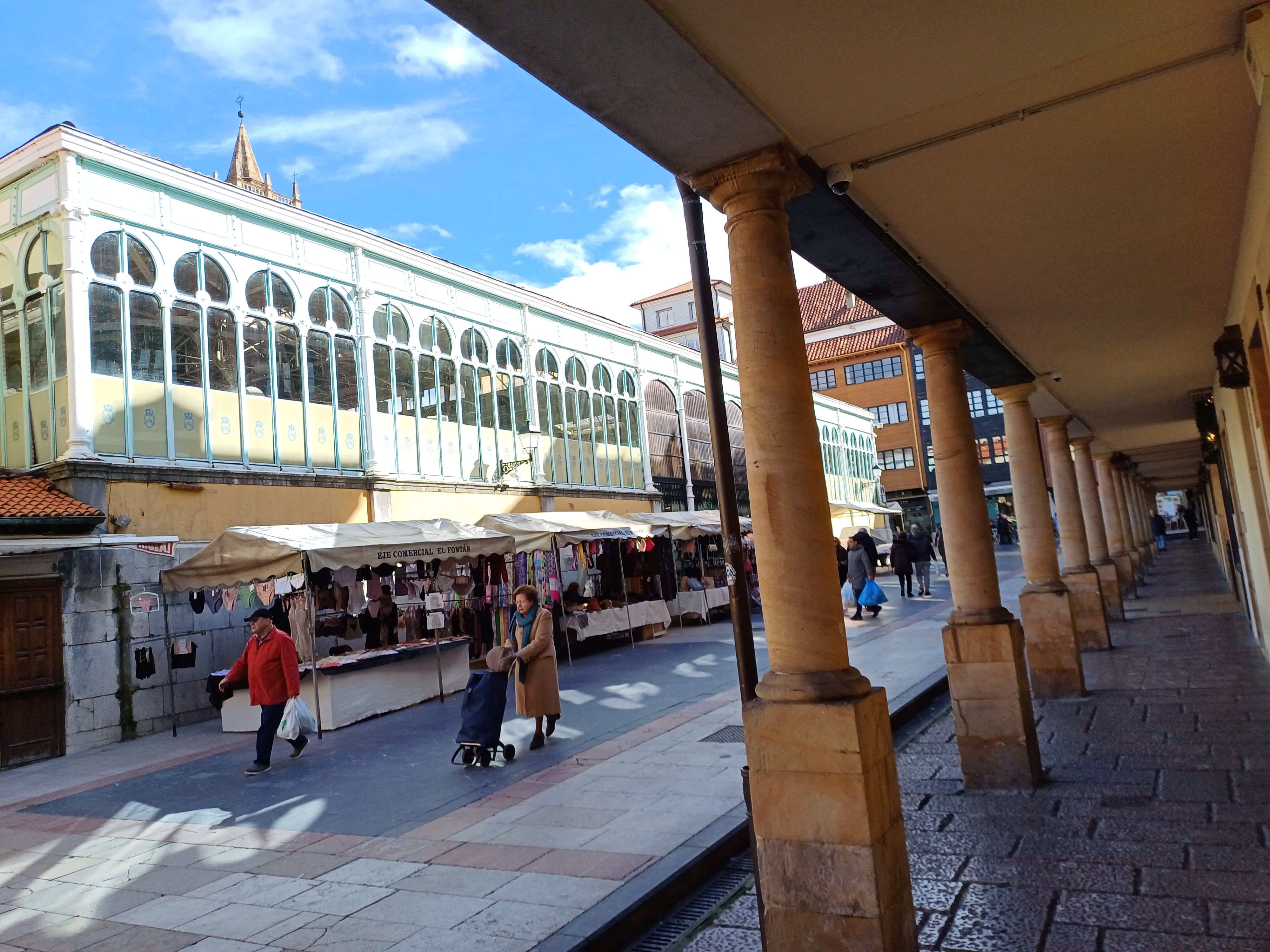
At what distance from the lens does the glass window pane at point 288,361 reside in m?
14.8

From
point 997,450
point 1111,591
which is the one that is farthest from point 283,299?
point 997,450

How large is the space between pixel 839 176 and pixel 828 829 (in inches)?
119

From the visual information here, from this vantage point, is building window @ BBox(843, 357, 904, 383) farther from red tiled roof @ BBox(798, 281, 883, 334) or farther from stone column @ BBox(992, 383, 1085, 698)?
stone column @ BBox(992, 383, 1085, 698)

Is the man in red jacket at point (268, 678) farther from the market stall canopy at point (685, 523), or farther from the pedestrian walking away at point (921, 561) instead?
the pedestrian walking away at point (921, 561)

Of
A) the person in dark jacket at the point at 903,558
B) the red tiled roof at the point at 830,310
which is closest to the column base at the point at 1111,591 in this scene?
the person in dark jacket at the point at 903,558

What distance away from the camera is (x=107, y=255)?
40.8 ft

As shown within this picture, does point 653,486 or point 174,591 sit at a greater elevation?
point 653,486

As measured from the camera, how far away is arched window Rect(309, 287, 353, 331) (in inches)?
611

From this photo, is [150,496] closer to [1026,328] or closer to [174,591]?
[174,591]

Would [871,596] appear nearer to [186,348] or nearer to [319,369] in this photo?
[319,369]

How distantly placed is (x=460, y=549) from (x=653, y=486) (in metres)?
12.1

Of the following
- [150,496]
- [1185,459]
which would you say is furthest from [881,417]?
[150,496]

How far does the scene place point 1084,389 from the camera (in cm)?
1072

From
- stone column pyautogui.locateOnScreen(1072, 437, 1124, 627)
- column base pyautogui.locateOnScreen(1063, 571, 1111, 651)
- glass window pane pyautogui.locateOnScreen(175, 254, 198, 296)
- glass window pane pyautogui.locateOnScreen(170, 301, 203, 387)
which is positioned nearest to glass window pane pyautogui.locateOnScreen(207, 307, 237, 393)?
glass window pane pyautogui.locateOnScreen(170, 301, 203, 387)
